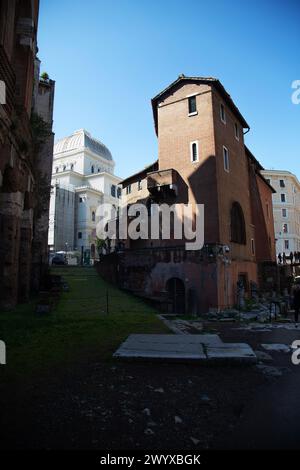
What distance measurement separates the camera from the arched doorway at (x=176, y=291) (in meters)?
18.9

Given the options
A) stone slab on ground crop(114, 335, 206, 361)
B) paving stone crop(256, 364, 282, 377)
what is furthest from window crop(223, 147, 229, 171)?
paving stone crop(256, 364, 282, 377)

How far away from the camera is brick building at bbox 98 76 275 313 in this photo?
59.9 ft

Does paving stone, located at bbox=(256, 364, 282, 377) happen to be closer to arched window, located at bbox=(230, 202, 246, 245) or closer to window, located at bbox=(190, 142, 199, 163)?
arched window, located at bbox=(230, 202, 246, 245)

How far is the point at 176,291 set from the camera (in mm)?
19141

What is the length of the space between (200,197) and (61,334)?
550 inches

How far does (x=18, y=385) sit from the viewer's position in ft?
13.4

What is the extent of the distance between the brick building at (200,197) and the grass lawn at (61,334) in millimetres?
6747

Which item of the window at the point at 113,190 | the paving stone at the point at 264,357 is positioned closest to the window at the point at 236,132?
the paving stone at the point at 264,357

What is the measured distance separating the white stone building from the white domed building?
27.6 metres

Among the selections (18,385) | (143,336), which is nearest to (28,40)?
(143,336)

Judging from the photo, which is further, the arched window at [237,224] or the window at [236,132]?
the window at [236,132]

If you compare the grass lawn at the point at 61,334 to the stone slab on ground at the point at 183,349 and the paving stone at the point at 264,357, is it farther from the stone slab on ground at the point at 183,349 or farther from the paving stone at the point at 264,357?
the paving stone at the point at 264,357

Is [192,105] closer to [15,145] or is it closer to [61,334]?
[15,145]
